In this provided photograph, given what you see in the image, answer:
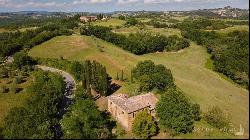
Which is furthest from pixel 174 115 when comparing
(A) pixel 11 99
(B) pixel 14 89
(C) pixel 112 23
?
(C) pixel 112 23

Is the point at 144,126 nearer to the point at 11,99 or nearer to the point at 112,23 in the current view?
the point at 11,99

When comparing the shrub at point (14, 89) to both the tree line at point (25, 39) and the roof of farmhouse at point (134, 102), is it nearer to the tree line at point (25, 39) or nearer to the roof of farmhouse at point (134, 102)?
the roof of farmhouse at point (134, 102)

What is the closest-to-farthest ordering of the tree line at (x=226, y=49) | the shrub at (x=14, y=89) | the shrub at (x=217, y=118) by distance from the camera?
the shrub at (x=217, y=118) < the tree line at (x=226, y=49) < the shrub at (x=14, y=89)

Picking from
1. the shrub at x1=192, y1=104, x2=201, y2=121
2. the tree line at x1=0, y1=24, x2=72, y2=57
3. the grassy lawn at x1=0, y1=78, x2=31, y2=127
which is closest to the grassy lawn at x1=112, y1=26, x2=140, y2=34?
the tree line at x1=0, y1=24, x2=72, y2=57

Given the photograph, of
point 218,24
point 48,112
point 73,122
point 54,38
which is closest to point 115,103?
point 48,112

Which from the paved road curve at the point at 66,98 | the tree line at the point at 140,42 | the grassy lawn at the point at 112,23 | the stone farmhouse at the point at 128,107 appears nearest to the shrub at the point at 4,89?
the paved road curve at the point at 66,98

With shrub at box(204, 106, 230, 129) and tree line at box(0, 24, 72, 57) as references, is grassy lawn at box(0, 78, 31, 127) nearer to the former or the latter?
shrub at box(204, 106, 230, 129)
